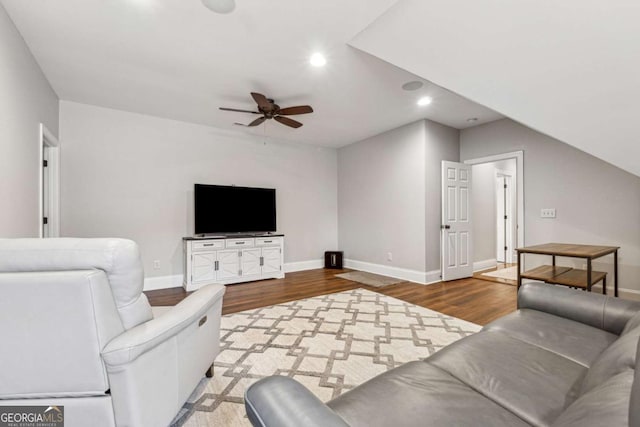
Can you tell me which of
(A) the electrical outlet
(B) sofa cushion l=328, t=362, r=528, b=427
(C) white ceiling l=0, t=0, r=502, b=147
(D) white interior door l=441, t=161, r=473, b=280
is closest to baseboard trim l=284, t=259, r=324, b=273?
(D) white interior door l=441, t=161, r=473, b=280

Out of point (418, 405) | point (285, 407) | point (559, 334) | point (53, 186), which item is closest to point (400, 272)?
point (559, 334)

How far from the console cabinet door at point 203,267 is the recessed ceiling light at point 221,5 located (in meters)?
3.19

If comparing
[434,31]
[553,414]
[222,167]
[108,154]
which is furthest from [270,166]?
[553,414]

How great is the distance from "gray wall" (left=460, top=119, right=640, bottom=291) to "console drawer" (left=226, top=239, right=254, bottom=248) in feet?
14.1

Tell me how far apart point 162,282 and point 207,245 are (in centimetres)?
89

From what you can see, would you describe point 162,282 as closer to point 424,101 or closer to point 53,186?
point 53,186

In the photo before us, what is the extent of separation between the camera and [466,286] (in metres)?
4.28

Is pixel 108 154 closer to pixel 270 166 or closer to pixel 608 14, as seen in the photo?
pixel 270 166

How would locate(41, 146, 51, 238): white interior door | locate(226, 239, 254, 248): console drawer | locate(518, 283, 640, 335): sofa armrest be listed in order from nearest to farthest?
locate(518, 283, 640, 335): sofa armrest → locate(41, 146, 51, 238): white interior door → locate(226, 239, 254, 248): console drawer

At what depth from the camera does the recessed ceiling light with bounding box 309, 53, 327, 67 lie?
8.83 ft

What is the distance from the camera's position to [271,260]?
16.0 ft

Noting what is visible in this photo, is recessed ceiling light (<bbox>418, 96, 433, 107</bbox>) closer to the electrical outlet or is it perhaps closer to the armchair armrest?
the electrical outlet

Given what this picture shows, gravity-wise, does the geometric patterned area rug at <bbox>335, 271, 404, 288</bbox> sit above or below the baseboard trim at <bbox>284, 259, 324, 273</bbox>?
below

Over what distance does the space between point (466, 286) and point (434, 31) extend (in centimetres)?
362
